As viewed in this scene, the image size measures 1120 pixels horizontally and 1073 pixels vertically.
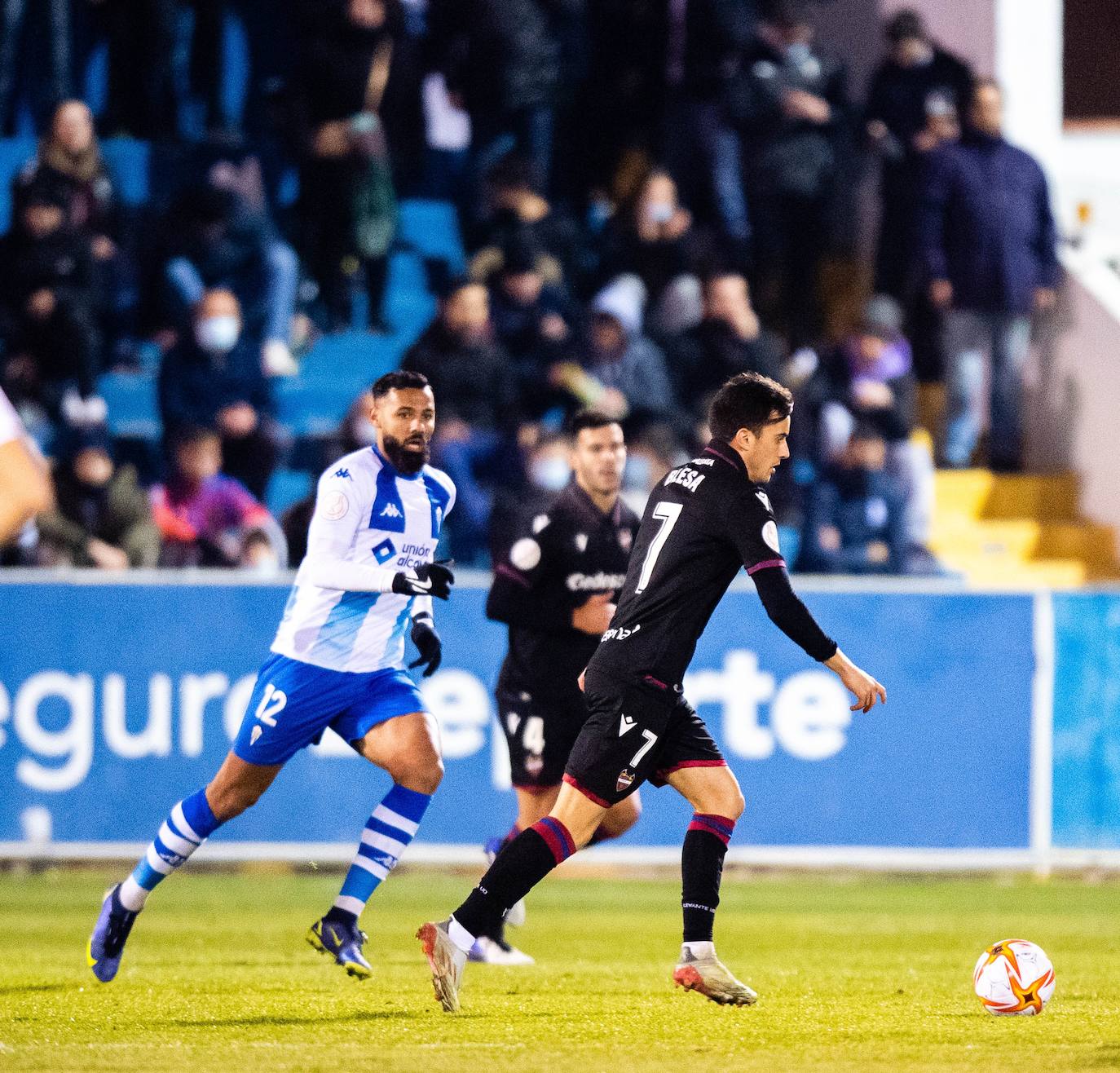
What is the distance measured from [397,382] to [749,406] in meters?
1.80

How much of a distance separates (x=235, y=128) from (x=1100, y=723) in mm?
8858

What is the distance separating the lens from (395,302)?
18.0 meters

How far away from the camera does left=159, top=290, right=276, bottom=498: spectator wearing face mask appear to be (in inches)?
582

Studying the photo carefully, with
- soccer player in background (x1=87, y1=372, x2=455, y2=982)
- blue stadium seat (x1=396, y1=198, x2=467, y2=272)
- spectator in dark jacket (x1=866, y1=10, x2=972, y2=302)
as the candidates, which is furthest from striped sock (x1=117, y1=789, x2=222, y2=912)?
blue stadium seat (x1=396, y1=198, x2=467, y2=272)

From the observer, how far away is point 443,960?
23.8 feet

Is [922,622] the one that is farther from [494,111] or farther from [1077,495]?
[494,111]

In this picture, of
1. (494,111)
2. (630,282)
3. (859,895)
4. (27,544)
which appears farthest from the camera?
(494,111)

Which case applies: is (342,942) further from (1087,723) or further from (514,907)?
(1087,723)

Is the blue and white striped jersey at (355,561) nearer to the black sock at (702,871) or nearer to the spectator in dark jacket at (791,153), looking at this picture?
the black sock at (702,871)

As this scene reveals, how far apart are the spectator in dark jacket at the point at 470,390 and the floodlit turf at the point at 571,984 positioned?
9.67ft

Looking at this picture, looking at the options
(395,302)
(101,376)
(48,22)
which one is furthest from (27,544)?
(48,22)

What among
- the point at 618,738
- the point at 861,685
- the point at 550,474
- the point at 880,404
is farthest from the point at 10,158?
the point at 861,685

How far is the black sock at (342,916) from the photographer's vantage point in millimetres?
8516

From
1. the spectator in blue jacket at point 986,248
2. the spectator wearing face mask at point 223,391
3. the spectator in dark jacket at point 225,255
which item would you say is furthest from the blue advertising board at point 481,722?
the spectator in blue jacket at point 986,248
